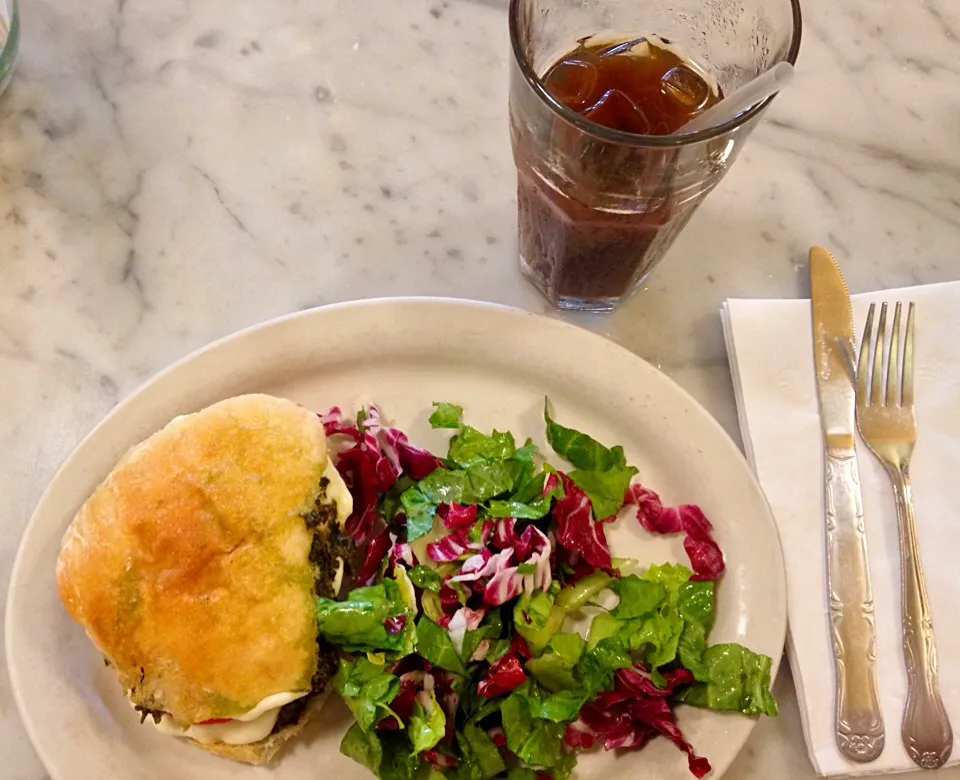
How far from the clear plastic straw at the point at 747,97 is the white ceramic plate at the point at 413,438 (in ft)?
1.20

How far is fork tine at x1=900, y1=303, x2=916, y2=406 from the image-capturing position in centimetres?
129

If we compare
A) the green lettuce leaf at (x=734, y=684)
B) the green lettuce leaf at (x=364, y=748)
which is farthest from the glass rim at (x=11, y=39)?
the green lettuce leaf at (x=734, y=684)

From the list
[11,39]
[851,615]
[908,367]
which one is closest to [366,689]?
[851,615]

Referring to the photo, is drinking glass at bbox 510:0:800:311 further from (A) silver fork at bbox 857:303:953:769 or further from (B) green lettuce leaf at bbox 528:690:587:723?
(B) green lettuce leaf at bbox 528:690:587:723

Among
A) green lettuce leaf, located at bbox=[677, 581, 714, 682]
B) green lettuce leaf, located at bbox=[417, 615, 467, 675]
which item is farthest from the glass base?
green lettuce leaf, located at bbox=[417, 615, 467, 675]

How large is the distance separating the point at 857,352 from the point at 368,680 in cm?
89

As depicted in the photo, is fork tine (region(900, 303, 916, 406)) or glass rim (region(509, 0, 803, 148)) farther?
fork tine (region(900, 303, 916, 406))

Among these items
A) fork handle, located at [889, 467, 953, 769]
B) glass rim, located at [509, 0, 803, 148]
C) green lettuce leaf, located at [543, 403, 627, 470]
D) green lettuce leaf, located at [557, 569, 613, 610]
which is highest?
glass rim, located at [509, 0, 803, 148]

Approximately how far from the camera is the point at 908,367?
1.30 metres

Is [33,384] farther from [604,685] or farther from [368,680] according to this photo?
[604,685]

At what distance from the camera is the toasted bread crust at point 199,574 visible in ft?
3.40

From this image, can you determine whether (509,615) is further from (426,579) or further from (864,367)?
(864,367)

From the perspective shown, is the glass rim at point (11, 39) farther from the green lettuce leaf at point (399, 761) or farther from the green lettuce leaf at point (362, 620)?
the green lettuce leaf at point (399, 761)

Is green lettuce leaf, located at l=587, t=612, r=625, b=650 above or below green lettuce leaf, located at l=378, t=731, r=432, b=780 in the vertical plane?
above
